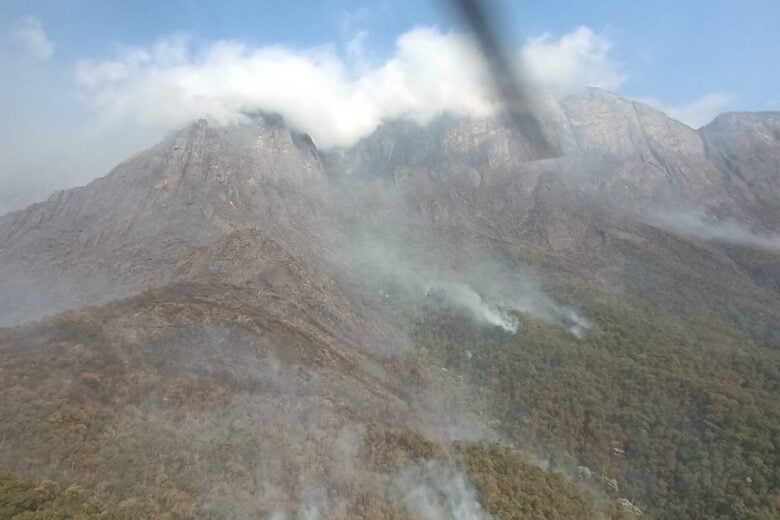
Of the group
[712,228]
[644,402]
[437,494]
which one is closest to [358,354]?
[437,494]

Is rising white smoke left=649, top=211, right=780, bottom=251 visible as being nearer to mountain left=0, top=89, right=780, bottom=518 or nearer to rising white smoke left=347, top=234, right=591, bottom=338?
mountain left=0, top=89, right=780, bottom=518

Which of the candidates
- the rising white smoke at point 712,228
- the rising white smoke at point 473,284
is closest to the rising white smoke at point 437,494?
the rising white smoke at point 473,284

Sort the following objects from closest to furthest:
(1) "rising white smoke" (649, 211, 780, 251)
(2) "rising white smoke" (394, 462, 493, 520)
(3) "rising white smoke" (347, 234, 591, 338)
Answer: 1. (2) "rising white smoke" (394, 462, 493, 520)
2. (3) "rising white smoke" (347, 234, 591, 338)
3. (1) "rising white smoke" (649, 211, 780, 251)

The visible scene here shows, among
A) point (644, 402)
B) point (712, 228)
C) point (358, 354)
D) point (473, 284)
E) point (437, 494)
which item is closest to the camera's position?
point (437, 494)

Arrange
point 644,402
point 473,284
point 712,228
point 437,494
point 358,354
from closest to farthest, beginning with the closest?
1. point 437,494
2. point 644,402
3. point 358,354
4. point 473,284
5. point 712,228

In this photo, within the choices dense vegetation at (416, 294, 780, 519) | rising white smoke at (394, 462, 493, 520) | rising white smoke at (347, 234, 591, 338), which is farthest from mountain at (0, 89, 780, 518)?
rising white smoke at (347, 234, 591, 338)

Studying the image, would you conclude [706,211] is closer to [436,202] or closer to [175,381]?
[436,202]

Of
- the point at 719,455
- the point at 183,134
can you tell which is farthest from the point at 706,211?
the point at 183,134

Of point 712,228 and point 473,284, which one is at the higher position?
point 712,228

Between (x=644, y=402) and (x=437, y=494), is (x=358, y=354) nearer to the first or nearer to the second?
(x=437, y=494)
